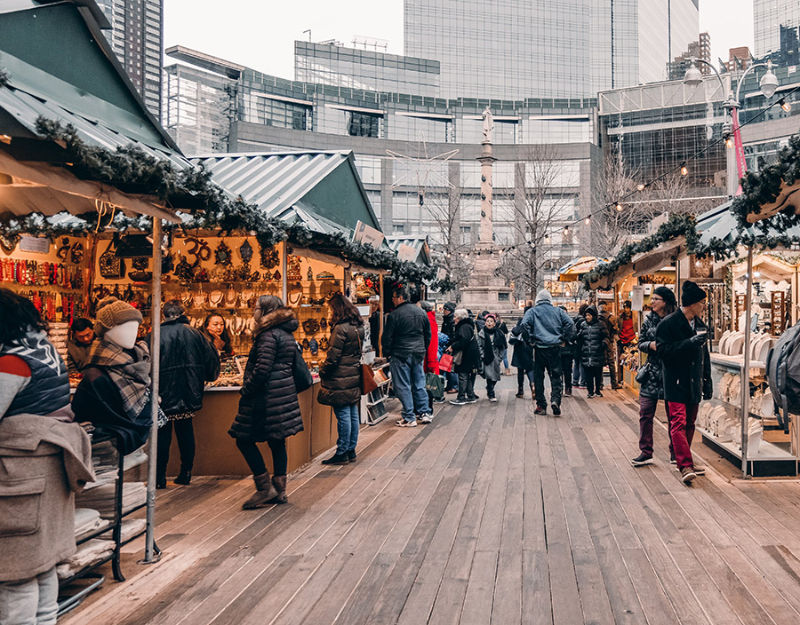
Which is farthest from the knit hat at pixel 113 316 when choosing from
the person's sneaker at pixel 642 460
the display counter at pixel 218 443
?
the person's sneaker at pixel 642 460

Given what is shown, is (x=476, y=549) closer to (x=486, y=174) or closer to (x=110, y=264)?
(x=110, y=264)

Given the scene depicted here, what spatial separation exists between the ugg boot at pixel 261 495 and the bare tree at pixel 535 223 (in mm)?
18990

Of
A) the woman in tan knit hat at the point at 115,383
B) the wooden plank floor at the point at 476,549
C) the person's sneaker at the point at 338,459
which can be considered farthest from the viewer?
the person's sneaker at the point at 338,459

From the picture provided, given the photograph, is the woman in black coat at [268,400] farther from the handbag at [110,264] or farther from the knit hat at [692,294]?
the knit hat at [692,294]

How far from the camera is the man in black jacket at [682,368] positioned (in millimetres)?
5715

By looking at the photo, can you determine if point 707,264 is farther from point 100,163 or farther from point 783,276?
point 100,163

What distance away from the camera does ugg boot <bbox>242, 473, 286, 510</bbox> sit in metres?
5.22

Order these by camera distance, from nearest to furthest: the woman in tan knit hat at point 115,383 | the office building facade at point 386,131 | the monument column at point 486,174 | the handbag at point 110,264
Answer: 1. the woman in tan knit hat at point 115,383
2. the handbag at point 110,264
3. the monument column at point 486,174
4. the office building facade at point 386,131

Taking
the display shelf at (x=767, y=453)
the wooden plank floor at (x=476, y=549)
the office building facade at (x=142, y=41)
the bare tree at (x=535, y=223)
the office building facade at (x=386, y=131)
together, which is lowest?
the wooden plank floor at (x=476, y=549)

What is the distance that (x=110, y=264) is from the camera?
731cm

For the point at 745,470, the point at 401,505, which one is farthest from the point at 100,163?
the point at 745,470

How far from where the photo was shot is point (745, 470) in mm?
5980

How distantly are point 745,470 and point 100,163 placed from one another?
5869 mm

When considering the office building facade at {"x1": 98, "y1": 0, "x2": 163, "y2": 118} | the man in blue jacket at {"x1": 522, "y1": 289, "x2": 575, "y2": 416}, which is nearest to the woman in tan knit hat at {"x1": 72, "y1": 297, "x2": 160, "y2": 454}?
the man in blue jacket at {"x1": 522, "y1": 289, "x2": 575, "y2": 416}
